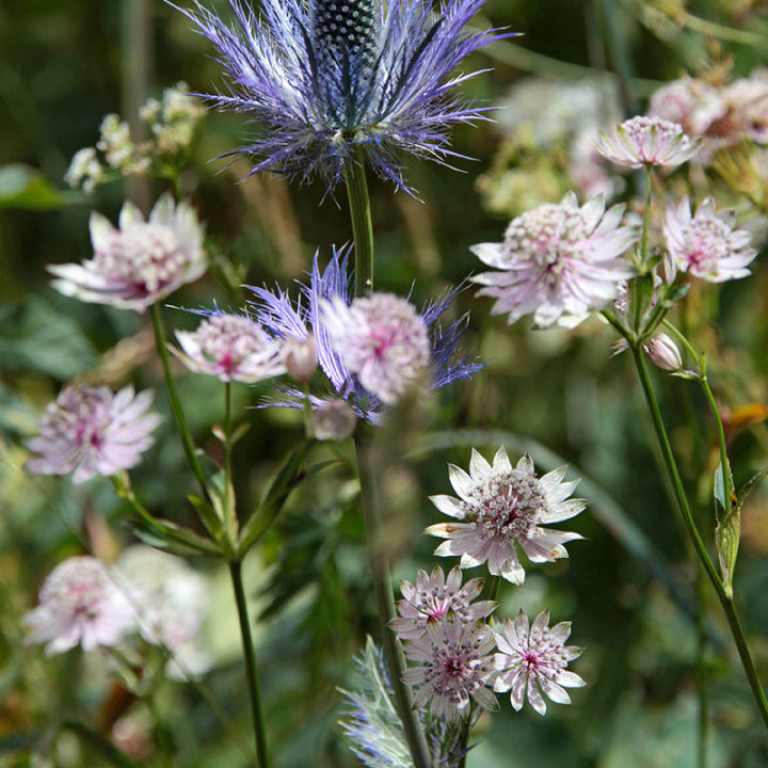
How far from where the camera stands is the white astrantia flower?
44 cm

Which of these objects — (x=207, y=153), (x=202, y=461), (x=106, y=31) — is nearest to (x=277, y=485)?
(x=202, y=461)

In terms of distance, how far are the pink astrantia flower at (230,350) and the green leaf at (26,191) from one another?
1.86ft

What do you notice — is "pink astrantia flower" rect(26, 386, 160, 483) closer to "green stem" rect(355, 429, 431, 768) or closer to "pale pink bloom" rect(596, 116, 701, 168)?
"green stem" rect(355, 429, 431, 768)

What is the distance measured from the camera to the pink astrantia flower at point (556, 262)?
412 mm

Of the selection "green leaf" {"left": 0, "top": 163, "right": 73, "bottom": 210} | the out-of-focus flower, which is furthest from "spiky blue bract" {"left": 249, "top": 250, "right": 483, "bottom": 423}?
"green leaf" {"left": 0, "top": 163, "right": 73, "bottom": 210}

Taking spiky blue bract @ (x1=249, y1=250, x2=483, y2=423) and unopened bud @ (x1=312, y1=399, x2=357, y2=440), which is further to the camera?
spiky blue bract @ (x1=249, y1=250, x2=483, y2=423)

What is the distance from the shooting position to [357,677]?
1.71 ft

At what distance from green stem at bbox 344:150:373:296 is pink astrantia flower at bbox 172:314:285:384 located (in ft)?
0.18

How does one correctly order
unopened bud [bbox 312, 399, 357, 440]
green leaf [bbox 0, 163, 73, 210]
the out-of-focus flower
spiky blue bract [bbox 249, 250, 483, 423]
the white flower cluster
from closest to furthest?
unopened bud [bbox 312, 399, 357, 440]
spiky blue bract [bbox 249, 250, 483, 423]
the white flower cluster
the out-of-focus flower
green leaf [bbox 0, 163, 73, 210]

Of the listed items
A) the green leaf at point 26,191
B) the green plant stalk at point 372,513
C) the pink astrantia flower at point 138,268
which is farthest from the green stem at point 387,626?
the green leaf at point 26,191

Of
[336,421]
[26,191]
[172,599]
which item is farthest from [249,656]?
[26,191]

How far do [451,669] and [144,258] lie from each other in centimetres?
24

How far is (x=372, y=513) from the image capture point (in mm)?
432

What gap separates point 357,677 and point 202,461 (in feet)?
0.49
